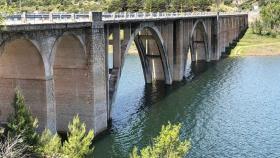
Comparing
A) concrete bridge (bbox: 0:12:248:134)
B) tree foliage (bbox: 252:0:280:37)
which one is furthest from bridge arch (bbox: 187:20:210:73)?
tree foliage (bbox: 252:0:280:37)

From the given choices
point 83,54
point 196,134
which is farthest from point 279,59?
point 83,54

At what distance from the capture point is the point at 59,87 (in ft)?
155

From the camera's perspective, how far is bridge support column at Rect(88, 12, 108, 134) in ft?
154

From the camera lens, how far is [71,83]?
4731cm

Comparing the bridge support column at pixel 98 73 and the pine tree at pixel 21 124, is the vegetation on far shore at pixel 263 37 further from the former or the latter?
the pine tree at pixel 21 124

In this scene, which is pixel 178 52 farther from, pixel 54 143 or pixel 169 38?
pixel 54 143

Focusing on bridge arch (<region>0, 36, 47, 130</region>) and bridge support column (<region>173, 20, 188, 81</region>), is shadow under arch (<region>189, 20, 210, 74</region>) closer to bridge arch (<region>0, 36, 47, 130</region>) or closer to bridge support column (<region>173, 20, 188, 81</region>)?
bridge support column (<region>173, 20, 188, 81</region>)

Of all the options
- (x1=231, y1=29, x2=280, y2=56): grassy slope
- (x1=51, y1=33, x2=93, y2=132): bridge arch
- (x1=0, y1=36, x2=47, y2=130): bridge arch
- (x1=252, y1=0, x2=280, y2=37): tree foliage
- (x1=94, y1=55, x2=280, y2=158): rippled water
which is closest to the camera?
(x1=0, y1=36, x2=47, y2=130): bridge arch

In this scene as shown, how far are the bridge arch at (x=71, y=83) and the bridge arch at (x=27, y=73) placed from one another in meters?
5.74

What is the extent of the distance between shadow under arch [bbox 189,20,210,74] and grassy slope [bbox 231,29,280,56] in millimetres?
17616

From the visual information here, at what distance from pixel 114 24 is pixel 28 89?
52.6 ft

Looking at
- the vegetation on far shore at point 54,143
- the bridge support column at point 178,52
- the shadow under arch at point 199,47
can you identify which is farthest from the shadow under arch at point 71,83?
the shadow under arch at point 199,47

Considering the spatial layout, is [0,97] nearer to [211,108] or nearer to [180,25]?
[211,108]

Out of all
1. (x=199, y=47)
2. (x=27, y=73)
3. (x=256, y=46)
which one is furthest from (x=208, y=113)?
(x=256, y=46)
